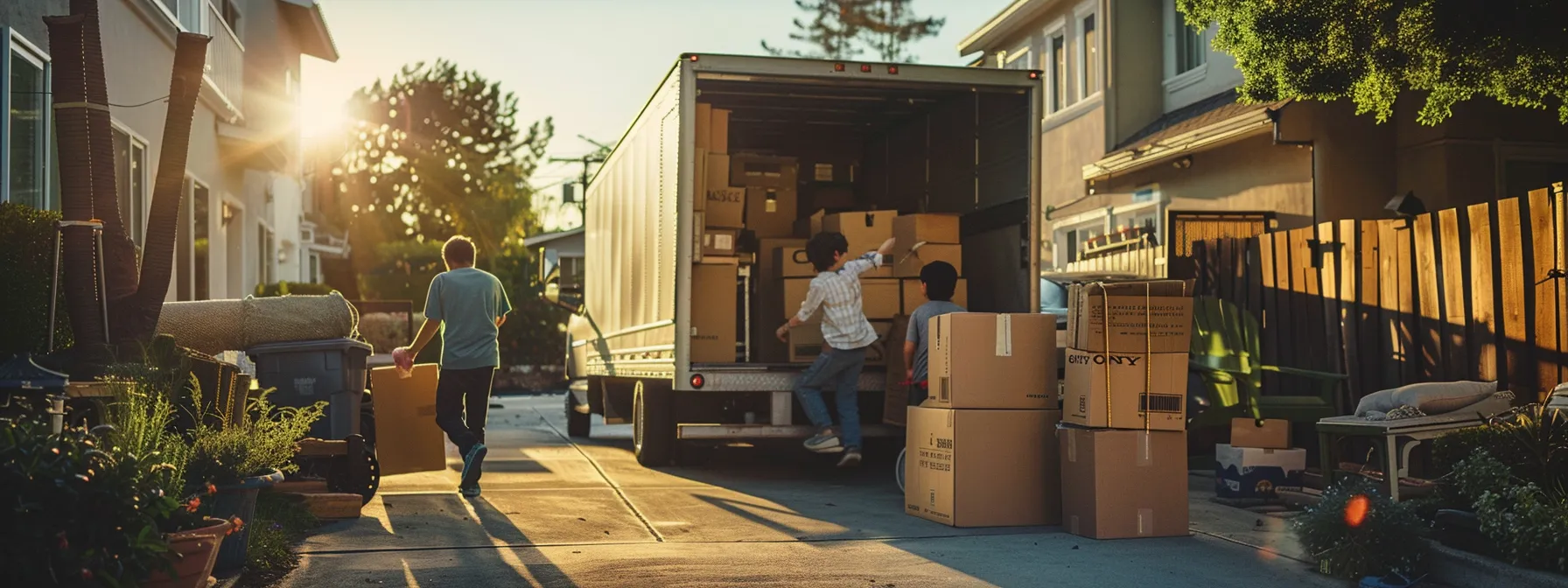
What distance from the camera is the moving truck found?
409 inches

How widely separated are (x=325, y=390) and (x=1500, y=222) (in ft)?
23.1

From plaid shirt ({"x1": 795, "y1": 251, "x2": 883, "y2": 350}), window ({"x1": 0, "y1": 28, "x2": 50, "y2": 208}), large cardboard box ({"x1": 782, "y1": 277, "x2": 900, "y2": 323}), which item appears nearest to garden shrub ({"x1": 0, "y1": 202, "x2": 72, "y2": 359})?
window ({"x1": 0, "y1": 28, "x2": 50, "y2": 208})

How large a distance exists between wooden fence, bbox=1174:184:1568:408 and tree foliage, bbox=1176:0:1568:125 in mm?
1054

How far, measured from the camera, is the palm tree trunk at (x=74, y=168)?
7.37 meters

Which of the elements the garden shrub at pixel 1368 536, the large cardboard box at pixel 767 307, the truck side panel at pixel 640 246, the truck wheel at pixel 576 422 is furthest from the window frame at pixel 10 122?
the garden shrub at pixel 1368 536

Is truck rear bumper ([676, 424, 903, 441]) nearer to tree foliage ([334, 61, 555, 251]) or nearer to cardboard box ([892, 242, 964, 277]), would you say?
cardboard box ([892, 242, 964, 277])

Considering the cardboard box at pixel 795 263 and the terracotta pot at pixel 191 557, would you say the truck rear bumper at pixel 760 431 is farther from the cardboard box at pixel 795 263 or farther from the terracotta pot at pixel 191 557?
the terracotta pot at pixel 191 557

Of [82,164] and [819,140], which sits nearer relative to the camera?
[82,164]

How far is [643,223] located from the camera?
465 inches

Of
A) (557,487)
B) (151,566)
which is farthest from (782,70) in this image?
(151,566)

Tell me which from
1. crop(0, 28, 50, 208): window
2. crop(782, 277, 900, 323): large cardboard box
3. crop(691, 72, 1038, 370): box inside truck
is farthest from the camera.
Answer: crop(782, 277, 900, 323): large cardboard box

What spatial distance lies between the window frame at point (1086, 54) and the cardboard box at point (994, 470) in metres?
12.5

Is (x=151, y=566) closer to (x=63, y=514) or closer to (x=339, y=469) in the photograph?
(x=63, y=514)

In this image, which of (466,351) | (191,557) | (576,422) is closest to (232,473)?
(191,557)
